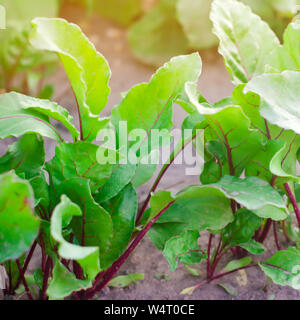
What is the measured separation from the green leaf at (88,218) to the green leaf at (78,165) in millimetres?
26

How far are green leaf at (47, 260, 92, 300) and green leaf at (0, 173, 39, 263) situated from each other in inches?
3.4

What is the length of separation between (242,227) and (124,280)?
307mm

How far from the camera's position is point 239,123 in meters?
0.94

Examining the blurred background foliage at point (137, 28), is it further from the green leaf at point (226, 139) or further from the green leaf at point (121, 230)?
the green leaf at point (121, 230)

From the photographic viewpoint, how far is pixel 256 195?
0.88 meters

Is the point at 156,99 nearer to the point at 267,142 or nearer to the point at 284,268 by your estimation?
the point at 267,142

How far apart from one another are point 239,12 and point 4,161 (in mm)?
630

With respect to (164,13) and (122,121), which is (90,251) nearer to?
(122,121)

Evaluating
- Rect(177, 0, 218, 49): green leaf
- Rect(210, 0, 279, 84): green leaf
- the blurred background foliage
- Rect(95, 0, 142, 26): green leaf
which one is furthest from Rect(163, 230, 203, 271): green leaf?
Rect(95, 0, 142, 26): green leaf

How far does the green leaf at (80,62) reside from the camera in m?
0.86

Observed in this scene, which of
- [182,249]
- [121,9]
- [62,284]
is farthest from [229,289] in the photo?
[121,9]

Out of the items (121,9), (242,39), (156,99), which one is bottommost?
(156,99)
